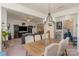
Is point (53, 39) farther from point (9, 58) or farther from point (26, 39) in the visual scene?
point (9, 58)

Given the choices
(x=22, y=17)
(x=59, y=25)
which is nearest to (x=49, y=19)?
(x=59, y=25)

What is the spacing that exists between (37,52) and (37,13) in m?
0.60

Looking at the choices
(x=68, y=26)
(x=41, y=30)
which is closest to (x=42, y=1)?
(x=41, y=30)

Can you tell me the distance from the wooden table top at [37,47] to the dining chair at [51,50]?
0.06 m

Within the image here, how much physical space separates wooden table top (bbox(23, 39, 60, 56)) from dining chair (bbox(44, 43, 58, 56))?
6 cm

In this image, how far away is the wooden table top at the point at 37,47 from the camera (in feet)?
5.69

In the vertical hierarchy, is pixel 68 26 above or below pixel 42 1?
below

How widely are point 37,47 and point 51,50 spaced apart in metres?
0.27

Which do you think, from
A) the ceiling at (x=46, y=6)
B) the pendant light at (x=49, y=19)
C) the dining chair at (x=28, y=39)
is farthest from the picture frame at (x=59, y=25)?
the dining chair at (x=28, y=39)

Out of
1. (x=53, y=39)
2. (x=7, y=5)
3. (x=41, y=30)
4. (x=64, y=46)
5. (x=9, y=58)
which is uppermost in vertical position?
(x=7, y=5)

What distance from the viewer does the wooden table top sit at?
1.73 m

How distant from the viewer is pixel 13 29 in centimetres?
176

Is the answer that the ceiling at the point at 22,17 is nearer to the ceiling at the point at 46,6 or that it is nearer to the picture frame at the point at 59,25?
the ceiling at the point at 46,6

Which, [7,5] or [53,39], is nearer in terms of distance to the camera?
[7,5]
